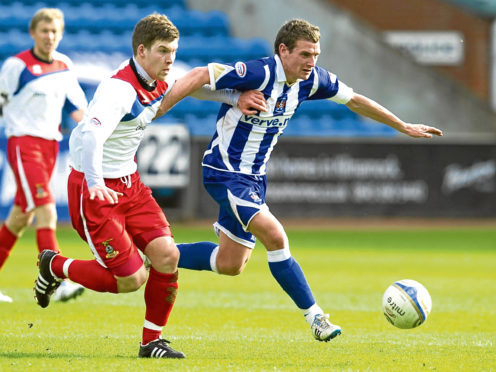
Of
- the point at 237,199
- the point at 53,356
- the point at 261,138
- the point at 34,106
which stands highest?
the point at 261,138

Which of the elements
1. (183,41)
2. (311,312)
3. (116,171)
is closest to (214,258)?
(311,312)

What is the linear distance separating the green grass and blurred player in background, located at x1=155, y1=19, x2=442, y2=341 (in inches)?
17.0

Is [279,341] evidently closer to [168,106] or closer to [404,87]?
[168,106]

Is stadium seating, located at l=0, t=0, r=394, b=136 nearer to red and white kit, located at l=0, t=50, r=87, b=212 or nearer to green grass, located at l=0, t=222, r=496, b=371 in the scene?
green grass, located at l=0, t=222, r=496, b=371

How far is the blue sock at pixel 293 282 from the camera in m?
5.88

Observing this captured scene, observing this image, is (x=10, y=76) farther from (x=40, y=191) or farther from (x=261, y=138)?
(x=261, y=138)

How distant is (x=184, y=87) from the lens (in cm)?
573

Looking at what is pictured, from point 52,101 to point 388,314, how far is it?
3.61 m

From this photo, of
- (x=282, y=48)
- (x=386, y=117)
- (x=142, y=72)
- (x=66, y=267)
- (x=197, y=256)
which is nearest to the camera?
(x=142, y=72)

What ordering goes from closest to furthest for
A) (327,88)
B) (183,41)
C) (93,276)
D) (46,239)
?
(93,276)
(327,88)
(46,239)
(183,41)

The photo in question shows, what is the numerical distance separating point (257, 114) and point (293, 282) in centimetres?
110

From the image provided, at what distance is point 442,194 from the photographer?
17.0m

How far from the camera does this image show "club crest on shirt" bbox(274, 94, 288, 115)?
20.1 ft

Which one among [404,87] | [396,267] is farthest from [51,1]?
[396,267]
